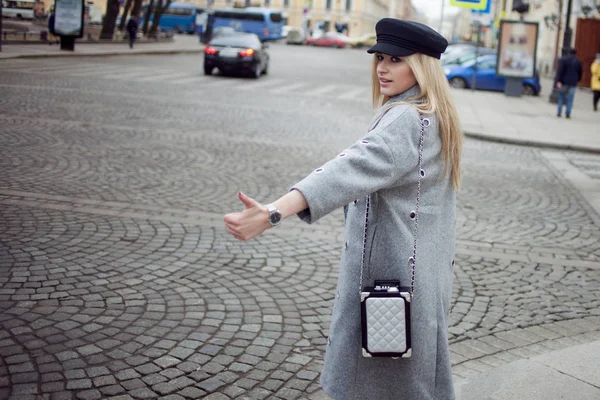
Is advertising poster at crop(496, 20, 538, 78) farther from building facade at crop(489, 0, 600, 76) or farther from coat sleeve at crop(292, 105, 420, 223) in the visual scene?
coat sleeve at crop(292, 105, 420, 223)

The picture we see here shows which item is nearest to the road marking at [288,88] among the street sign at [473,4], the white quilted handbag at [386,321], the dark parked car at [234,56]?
the dark parked car at [234,56]

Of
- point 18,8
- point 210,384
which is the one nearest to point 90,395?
point 210,384

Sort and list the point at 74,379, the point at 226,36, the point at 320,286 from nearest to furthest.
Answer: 1. the point at 74,379
2. the point at 320,286
3. the point at 226,36

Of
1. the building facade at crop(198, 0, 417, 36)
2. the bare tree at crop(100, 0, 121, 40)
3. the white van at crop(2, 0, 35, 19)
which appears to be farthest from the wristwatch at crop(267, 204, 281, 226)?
the building facade at crop(198, 0, 417, 36)

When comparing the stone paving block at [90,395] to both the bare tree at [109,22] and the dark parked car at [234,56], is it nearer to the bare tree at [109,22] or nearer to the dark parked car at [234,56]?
the dark parked car at [234,56]

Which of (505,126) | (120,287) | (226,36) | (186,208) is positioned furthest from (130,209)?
(226,36)

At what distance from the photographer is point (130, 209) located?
21.8 feet

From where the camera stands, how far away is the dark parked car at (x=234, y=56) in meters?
22.3

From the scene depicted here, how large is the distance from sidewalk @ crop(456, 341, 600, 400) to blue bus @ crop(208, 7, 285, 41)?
174 feet

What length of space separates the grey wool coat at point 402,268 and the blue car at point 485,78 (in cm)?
2357

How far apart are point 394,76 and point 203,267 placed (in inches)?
128

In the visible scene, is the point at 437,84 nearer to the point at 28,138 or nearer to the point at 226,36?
the point at 28,138

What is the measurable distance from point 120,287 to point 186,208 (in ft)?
7.31

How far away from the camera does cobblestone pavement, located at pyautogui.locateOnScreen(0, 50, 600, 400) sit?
3672 millimetres
